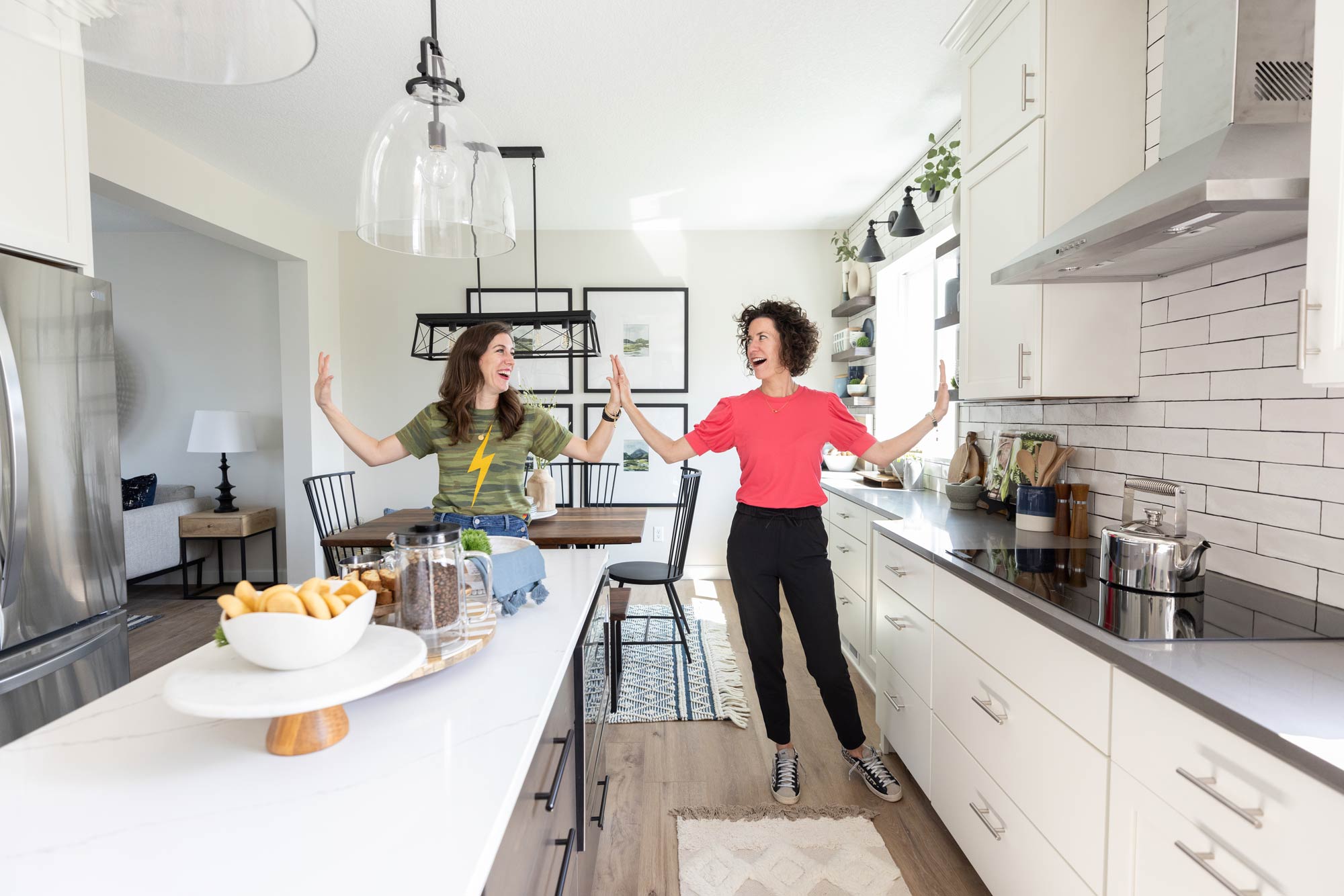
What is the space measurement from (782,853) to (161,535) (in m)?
4.63

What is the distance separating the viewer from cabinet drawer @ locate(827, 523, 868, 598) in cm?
293

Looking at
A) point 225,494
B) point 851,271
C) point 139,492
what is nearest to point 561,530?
point 851,271

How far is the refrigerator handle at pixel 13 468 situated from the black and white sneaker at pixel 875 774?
2.46 metres

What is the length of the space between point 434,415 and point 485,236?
0.82 meters

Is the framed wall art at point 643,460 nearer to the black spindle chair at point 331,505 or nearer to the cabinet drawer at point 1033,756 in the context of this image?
the black spindle chair at point 331,505

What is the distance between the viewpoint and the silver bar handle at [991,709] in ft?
5.16

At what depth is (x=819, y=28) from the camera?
244 cm

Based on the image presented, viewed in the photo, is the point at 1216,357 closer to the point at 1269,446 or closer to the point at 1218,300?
the point at 1218,300

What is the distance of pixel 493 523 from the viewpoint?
2.15 meters

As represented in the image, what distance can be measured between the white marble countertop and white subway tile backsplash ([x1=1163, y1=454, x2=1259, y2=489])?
172 cm

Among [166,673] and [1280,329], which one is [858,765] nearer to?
[1280,329]

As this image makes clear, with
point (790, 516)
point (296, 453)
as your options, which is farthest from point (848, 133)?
point (296, 453)

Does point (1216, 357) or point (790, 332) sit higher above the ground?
point (790, 332)

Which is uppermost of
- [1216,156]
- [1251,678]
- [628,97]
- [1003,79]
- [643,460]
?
[628,97]
